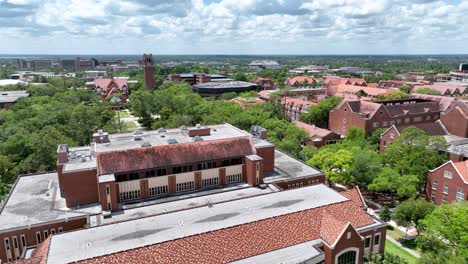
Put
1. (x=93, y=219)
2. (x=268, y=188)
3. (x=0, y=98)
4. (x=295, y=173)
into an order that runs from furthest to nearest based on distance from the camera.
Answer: (x=0, y=98) < (x=295, y=173) < (x=268, y=188) < (x=93, y=219)

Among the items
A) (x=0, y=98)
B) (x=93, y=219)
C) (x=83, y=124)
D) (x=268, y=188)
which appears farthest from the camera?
(x=0, y=98)

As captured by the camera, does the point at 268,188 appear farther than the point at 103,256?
Yes

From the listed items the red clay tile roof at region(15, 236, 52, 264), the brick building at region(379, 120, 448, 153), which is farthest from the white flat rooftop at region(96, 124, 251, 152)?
the brick building at region(379, 120, 448, 153)

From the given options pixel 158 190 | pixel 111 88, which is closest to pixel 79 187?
pixel 158 190

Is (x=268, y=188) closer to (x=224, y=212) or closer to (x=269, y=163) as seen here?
(x=269, y=163)

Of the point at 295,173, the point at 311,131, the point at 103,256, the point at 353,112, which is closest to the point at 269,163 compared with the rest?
the point at 295,173

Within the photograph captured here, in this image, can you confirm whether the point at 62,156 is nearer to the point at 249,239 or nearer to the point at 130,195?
the point at 130,195
